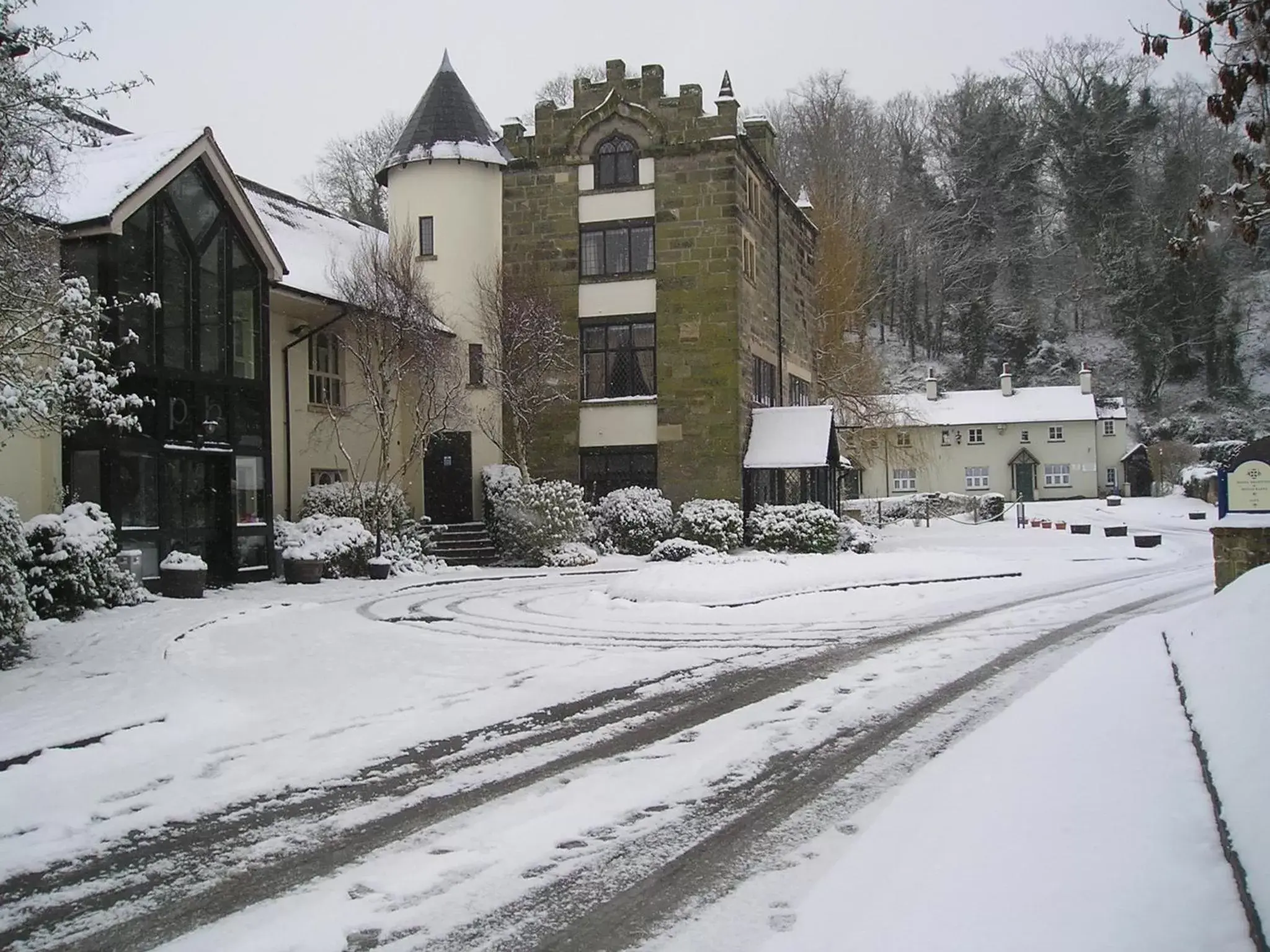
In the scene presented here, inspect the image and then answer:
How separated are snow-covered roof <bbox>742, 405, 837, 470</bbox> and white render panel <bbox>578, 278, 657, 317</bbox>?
4.24 metres

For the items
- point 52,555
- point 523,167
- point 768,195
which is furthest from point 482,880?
point 768,195

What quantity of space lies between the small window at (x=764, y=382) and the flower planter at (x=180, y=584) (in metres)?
16.0

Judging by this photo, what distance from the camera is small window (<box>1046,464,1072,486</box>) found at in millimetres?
60781

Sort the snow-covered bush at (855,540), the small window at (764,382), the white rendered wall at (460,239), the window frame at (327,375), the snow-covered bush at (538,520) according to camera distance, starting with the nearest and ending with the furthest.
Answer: the window frame at (327,375) < the snow-covered bush at (538,520) < the snow-covered bush at (855,540) < the white rendered wall at (460,239) < the small window at (764,382)

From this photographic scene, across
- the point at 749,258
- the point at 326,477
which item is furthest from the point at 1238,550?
the point at 326,477

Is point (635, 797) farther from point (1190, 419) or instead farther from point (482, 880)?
point (1190, 419)

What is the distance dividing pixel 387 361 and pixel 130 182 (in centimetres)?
732

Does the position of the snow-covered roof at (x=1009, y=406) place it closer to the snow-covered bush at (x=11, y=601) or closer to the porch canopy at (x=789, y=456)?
the porch canopy at (x=789, y=456)

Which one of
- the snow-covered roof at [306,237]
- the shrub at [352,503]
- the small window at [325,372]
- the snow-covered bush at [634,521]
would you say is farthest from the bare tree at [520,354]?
the shrub at [352,503]

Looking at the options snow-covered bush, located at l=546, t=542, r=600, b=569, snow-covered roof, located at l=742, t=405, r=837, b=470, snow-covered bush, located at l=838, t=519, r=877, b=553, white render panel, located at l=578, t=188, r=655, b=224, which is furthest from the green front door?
snow-covered bush, located at l=546, t=542, r=600, b=569

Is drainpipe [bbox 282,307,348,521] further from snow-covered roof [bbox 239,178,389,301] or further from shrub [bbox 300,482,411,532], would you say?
snow-covered roof [bbox 239,178,389,301]

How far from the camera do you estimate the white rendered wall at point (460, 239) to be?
27281mm

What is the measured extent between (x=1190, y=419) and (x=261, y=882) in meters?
64.4

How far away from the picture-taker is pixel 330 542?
20.4 m
